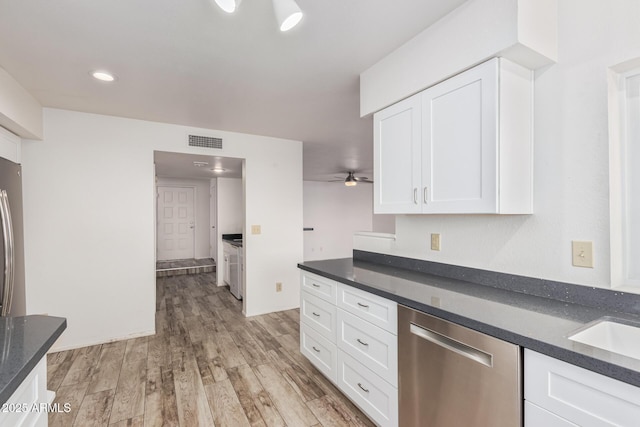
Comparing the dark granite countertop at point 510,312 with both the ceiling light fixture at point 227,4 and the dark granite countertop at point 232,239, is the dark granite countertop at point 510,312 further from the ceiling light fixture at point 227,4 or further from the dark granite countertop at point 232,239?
the dark granite countertop at point 232,239

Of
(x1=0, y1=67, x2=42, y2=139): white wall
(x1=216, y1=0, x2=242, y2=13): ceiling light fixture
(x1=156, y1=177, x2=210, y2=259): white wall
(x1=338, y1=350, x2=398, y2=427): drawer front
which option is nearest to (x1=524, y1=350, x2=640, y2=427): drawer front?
(x1=338, y1=350, x2=398, y2=427): drawer front

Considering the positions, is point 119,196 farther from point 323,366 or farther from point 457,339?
point 457,339

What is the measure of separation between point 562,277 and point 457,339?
653 mm

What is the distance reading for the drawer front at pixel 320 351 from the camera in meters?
2.15

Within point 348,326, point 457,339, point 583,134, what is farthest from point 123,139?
point 583,134

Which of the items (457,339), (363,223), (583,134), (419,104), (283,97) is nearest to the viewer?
(457,339)

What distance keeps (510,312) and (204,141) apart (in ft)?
11.5

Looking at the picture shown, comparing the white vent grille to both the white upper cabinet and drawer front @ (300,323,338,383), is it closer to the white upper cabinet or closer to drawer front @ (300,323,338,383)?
drawer front @ (300,323,338,383)

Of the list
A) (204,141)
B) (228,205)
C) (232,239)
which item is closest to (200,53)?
(204,141)

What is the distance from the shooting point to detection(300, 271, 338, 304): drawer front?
2.15 meters

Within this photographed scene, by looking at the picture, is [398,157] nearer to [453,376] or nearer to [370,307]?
[370,307]

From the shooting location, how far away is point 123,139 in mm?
3256

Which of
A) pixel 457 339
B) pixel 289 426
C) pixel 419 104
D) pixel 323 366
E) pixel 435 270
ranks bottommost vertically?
pixel 289 426

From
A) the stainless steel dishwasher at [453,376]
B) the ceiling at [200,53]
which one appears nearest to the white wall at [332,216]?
the ceiling at [200,53]
